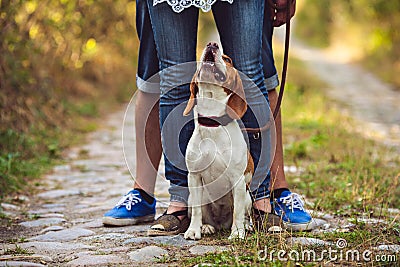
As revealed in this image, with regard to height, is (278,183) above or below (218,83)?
below

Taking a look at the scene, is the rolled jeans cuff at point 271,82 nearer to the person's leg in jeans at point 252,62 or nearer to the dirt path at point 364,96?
the person's leg in jeans at point 252,62

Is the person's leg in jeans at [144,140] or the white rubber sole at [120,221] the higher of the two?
the person's leg in jeans at [144,140]

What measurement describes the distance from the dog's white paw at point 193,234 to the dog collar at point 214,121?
538 millimetres

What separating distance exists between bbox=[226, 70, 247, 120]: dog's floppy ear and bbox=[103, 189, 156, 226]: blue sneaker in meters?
0.88

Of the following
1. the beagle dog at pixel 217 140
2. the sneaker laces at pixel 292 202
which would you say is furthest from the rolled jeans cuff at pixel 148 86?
the sneaker laces at pixel 292 202

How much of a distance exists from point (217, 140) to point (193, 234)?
49 cm

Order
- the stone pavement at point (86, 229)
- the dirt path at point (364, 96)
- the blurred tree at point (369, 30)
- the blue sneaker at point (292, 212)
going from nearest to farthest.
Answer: the stone pavement at point (86, 229), the blue sneaker at point (292, 212), the dirt path at point (364, 96), the blurred tree at point (369, 30)

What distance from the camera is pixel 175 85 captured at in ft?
10.3

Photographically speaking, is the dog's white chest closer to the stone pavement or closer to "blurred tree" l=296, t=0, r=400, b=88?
the stone pavement

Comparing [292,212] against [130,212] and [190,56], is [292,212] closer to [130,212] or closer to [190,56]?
[130,212]

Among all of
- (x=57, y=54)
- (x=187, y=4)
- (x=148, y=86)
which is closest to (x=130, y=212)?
(x=148, y=86)

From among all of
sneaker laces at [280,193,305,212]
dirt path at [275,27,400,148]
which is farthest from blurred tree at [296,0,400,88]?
sneaker laces at [280,193,305,212]

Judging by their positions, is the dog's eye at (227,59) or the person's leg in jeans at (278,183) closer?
the dog's eye at (227,59)

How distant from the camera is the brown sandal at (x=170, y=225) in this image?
311cm
